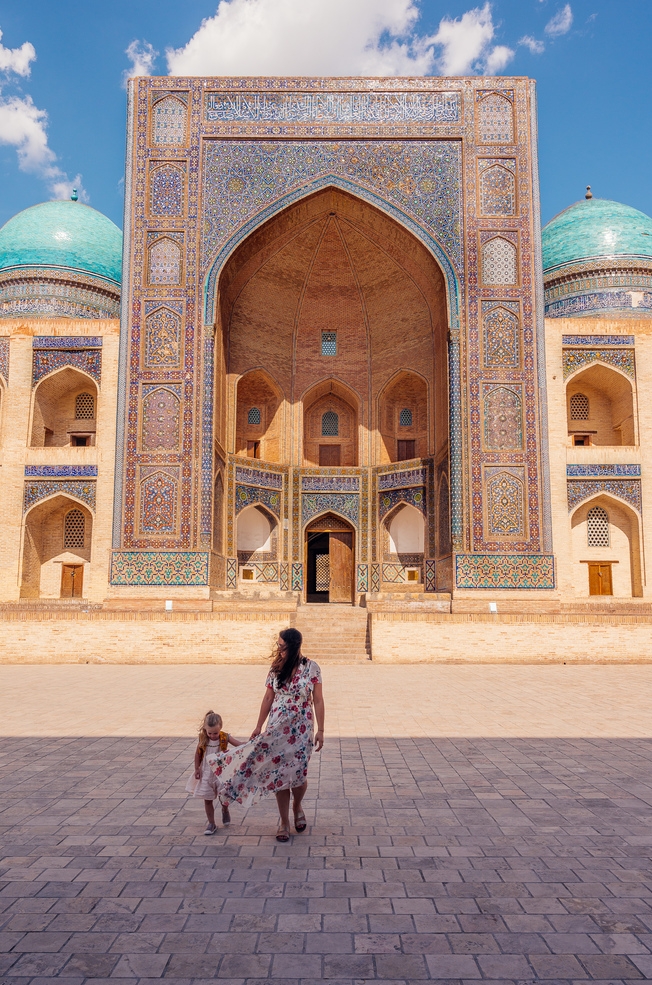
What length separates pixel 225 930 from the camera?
2.21 meters

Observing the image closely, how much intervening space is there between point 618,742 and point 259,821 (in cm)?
271

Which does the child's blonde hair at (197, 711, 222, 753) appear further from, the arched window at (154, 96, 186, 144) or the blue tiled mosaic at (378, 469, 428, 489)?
the arched window at (154, 96, 186, 144)

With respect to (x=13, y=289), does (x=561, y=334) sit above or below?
below

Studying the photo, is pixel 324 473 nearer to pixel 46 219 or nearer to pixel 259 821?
pixel 46 219

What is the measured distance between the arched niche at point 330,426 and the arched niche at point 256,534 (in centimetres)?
172

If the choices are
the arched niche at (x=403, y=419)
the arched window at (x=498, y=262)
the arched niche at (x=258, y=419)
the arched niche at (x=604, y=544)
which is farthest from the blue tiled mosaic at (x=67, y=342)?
the arched niche at (x=604, y=544)

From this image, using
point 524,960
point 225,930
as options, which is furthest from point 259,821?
point 524,960

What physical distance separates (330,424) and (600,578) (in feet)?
22.1

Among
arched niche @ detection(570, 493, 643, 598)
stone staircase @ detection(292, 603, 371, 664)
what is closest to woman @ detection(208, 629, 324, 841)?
stone staircase @ detection(292, 603, 371, 664)

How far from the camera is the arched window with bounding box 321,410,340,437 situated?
17688mm

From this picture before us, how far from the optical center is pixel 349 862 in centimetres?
278

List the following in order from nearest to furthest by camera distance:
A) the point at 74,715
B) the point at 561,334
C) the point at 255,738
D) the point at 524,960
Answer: the point at 524,960, the point at 255,738, the point at 74,715, the point at 561,334

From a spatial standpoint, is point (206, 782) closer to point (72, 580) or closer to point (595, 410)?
point (72, 580)

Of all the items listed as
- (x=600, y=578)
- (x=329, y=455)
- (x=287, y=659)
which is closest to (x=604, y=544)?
(x=600, y=578)
